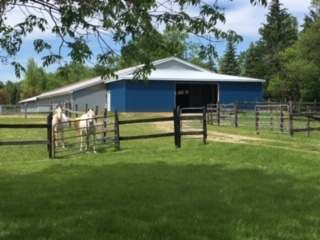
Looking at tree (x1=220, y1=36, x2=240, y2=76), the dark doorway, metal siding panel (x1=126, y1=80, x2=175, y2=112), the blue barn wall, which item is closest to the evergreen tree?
tree (x1=220, y1=36, x2=240, y2=76)

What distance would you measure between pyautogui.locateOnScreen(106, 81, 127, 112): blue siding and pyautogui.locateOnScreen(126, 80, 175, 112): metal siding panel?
0.47 meters

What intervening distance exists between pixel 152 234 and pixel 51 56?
2.86 meters

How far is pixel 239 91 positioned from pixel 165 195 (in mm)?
34217

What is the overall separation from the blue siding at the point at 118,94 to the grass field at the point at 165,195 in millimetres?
23736

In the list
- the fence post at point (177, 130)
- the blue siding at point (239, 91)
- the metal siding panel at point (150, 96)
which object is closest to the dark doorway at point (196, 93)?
the blue siding at point (239, 91)

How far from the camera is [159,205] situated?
6930 mm

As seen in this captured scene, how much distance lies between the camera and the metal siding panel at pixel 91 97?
4131 centimetres

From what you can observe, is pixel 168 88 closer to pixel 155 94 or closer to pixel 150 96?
pixel 155 94

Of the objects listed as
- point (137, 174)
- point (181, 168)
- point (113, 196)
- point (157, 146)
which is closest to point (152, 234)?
point (113, 196)

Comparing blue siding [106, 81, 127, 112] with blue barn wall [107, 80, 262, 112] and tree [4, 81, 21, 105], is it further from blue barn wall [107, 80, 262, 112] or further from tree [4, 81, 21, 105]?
tree [4, 81, 21, 105]

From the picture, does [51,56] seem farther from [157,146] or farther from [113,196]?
[157,146]

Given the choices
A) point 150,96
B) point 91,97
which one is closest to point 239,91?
point 150,96

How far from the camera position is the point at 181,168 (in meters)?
10.9

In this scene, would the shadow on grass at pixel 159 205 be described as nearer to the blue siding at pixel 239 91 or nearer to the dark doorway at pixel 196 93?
the blue siding at pixel 239 91
